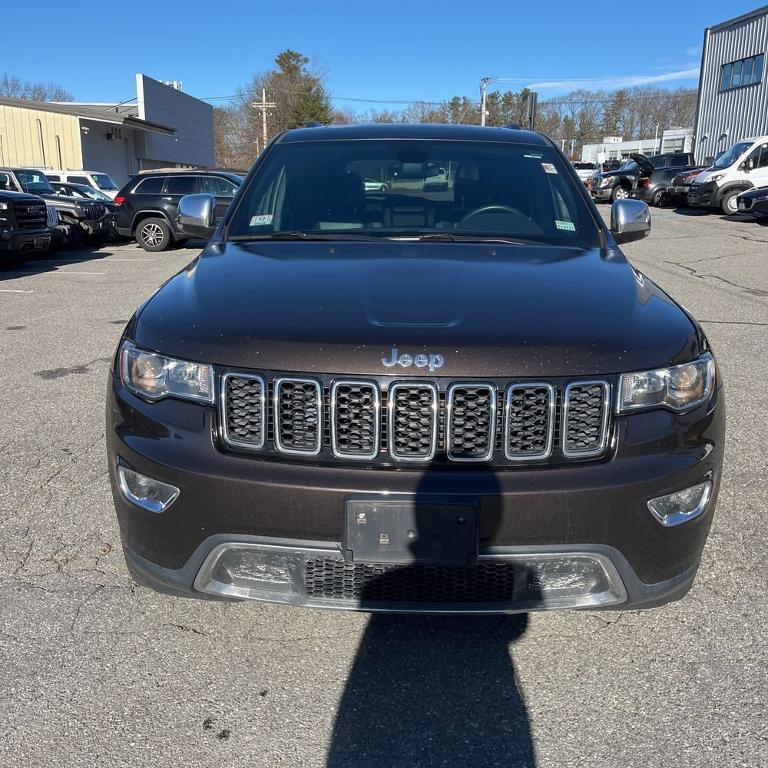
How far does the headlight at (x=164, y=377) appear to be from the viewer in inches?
88.4

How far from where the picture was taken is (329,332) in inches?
86.4

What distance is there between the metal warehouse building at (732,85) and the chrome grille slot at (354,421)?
111 feet

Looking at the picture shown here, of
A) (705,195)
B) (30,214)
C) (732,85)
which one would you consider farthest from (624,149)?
(30,214)

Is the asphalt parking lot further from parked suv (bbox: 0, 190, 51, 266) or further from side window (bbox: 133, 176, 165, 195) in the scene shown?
side window (bbox: 133, 176, 165, 195)

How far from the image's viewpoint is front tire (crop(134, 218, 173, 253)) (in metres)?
16.9

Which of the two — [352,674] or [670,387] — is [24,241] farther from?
[670,387]

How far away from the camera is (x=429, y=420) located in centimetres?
213

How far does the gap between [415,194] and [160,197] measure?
1440cm

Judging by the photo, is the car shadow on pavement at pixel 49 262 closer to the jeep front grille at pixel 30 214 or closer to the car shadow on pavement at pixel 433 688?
the jeep front grille at pixel 30 214

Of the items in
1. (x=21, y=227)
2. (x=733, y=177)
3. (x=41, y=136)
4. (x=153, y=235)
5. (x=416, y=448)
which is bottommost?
(x=153, y=235)

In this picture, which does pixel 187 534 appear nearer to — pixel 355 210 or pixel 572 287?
pixel 572 287

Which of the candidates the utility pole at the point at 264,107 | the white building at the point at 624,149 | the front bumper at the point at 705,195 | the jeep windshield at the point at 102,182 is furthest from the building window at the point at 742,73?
the utility pole at the point at 264,107

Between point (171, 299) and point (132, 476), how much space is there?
649mm

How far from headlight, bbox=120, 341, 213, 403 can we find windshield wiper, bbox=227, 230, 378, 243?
1.06 m
